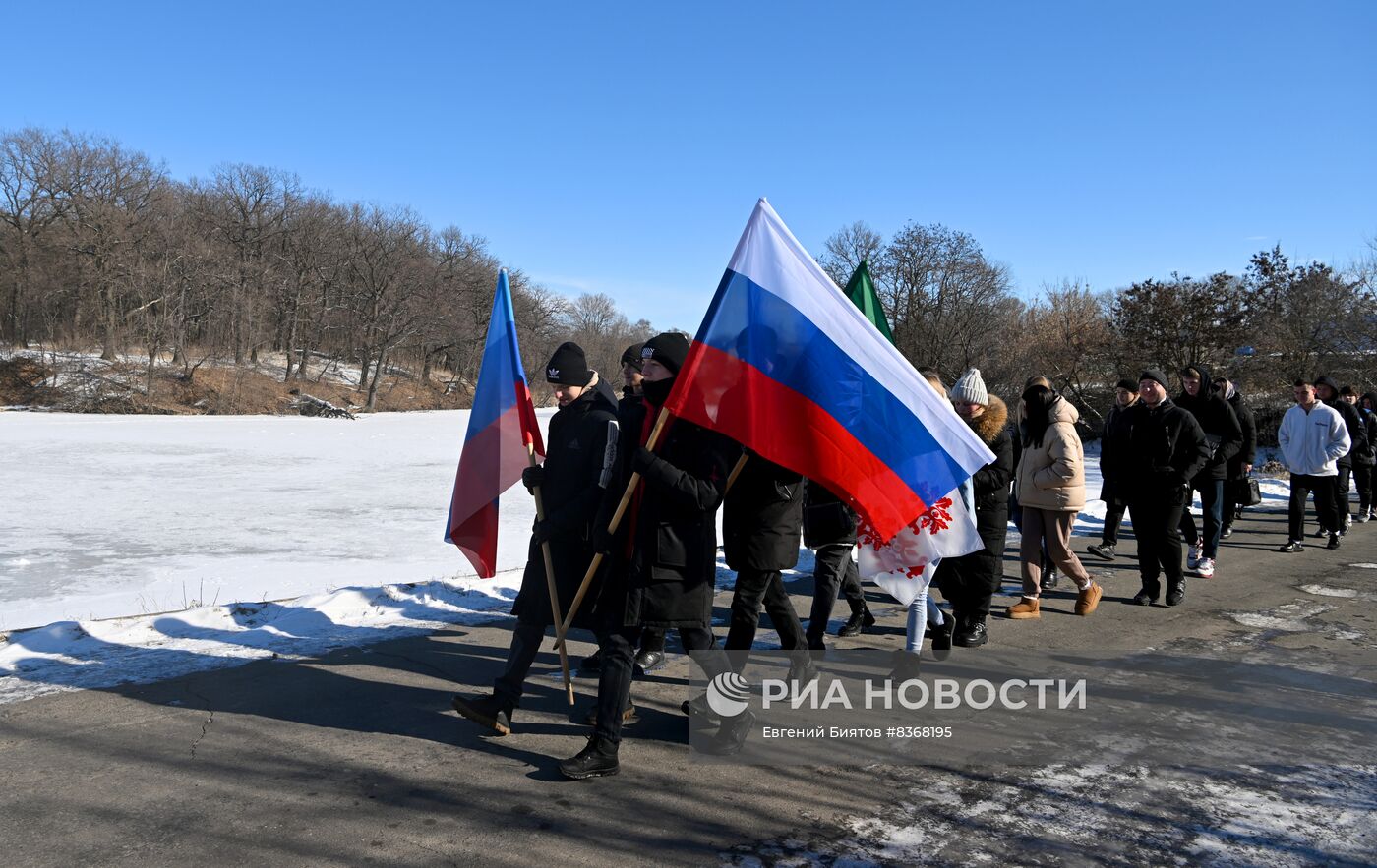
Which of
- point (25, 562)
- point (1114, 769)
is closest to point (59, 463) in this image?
point (25, 562)

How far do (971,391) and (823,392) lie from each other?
1956mm

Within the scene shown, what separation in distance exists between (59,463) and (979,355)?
34.6m

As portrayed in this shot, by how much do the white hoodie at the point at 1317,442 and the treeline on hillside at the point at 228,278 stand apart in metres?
44.6

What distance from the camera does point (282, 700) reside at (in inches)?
193

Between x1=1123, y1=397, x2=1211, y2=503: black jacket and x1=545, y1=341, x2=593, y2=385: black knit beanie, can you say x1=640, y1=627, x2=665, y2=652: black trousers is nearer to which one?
x1=545, y1=341, x2=593, y2=385: black knit beanie

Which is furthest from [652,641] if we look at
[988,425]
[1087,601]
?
[1087,601]

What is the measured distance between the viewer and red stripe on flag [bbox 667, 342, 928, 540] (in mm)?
4289

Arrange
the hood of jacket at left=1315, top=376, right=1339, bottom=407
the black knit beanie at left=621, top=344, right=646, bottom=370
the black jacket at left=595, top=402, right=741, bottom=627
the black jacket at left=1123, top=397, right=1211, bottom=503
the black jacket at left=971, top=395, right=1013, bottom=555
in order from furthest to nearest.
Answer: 1. the hood of jacket at left=1315, top=376, right=1339, bottom=407
2. the black jacket at left=1123, top=397, right=1211, bottom=503
3. the black jacket at left=971, top=395, right=1013, bottom=555
4. the black knit beanie at left=621, top=344, right=646, bottom=370
5. the black jacket at left=595, top=402, right=741, bottom=627

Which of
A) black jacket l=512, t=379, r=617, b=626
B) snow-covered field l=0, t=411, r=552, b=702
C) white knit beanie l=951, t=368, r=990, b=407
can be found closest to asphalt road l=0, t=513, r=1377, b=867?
black jacket l=512, t=379, r=617, b=626

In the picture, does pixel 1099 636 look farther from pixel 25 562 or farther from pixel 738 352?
pixel 25 562

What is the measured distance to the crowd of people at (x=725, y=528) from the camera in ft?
13.6

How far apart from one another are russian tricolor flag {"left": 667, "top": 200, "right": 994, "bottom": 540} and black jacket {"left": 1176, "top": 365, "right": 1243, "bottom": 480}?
20.3 feet

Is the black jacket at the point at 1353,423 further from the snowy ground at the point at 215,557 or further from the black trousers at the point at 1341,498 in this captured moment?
the snowy ground at the point at 215,557

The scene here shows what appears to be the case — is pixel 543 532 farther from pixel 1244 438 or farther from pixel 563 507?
pixel 1244 438
